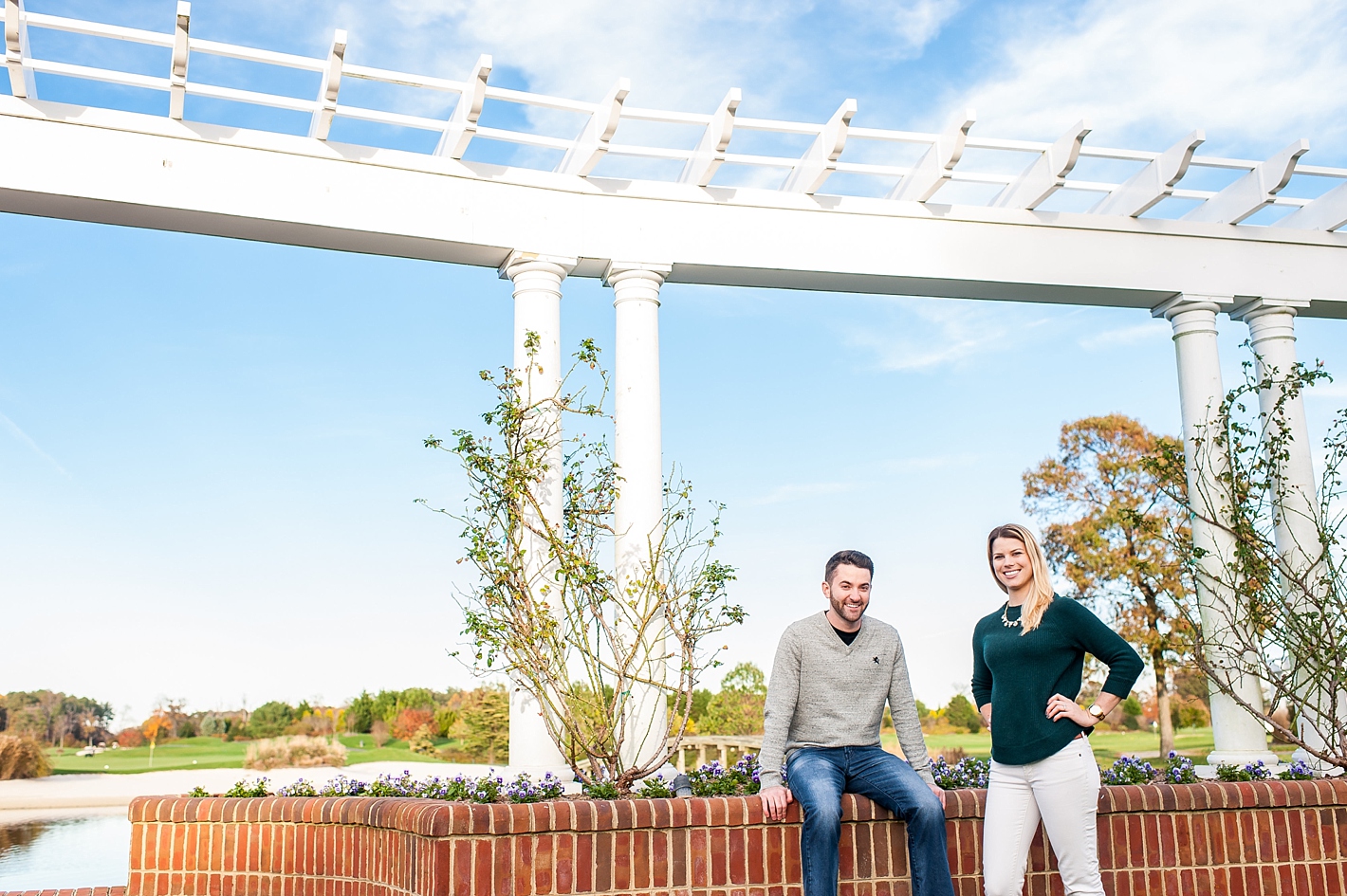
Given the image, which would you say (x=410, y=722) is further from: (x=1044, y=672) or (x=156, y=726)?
(x=1044, y=672)

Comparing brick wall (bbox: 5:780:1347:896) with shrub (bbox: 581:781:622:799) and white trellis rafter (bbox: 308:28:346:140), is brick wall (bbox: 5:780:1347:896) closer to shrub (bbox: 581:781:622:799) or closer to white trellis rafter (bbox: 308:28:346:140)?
shrub (bbox: 581:781:622:799)

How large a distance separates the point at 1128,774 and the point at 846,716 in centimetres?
222

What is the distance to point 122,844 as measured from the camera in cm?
773

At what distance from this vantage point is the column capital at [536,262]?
5766 mm

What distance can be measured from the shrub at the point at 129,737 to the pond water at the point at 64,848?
1.85 meters

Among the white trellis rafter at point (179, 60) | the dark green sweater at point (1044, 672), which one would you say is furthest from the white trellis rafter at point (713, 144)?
the dark green sweater at point (1044, 672)

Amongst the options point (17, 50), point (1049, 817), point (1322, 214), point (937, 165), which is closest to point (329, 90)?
point (17, 50)

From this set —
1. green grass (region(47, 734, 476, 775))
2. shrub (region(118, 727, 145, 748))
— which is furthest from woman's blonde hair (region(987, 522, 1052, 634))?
shrub (region(118, 727, 145, 748))

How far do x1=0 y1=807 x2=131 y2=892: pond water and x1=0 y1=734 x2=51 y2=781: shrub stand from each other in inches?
32.0

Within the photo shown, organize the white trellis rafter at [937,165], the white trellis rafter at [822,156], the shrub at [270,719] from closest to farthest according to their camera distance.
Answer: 1. the white trellis rafter at [822,156]
2. the white trellis rafter at [937,165]
3. the shrub at [270,719]

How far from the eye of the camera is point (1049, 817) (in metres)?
3.32

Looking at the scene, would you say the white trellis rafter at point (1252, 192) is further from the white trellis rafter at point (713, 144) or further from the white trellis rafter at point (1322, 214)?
the white trellis rafter at point (713, 144)

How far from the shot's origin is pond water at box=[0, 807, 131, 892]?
599 centimetres

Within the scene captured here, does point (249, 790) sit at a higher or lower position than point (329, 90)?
lower
